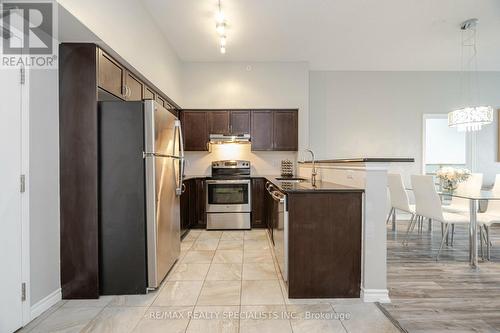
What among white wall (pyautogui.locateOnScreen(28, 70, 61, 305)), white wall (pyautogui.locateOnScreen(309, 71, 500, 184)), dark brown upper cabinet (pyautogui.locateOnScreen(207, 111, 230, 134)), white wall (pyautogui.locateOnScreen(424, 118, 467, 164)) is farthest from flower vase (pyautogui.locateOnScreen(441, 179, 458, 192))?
white wall (pyautogui.locateOnScreen(28, 70, 61, 305))

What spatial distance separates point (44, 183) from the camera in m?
2.07

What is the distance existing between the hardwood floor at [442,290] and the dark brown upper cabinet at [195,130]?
11.4 feet

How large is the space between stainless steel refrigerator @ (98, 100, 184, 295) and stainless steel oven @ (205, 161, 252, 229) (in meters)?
2.12

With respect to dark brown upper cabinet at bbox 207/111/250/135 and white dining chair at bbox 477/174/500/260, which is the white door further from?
white dining chair at bbox 477/174/500/260

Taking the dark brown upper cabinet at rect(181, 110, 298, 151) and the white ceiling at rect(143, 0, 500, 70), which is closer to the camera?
the white ceiling at rect(143, 0, 500, 70)

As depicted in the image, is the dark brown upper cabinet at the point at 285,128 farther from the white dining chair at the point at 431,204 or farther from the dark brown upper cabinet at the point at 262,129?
the white dining chair at the point at 431,204

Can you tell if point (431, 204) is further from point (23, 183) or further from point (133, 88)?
point (23, 183)

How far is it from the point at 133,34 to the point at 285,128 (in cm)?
286

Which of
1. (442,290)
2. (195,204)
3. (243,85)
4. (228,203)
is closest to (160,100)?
(243,85)

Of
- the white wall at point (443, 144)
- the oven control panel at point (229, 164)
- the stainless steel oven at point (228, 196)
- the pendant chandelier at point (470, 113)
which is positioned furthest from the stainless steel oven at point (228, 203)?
the white wall at point (443, 144)

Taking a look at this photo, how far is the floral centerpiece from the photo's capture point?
3617mm

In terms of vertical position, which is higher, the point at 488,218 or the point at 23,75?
the point at 23,75

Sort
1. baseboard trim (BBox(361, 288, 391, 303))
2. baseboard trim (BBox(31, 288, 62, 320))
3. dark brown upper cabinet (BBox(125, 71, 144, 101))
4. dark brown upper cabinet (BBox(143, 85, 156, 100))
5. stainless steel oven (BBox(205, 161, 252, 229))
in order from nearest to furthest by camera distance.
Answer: baseboard trim (BBox(31, 288, 62, 320)) < baseboard trim (BBox(361, 288, 391, 303)) < dark brown upper cabinet (BBox(125, 71, 144, 101)) < dark brown upper cabinet (BBox(143, 85, 156, 100)) < stainless steel oven (BBox(205, 161, 252, 229))

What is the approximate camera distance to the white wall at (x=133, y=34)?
1.99 m
